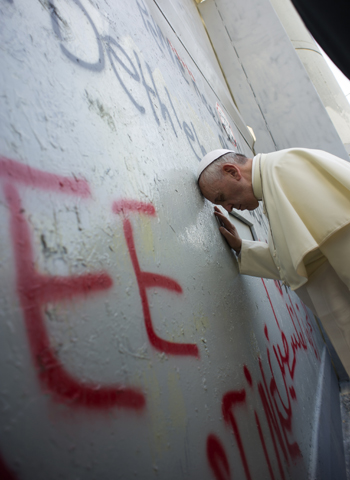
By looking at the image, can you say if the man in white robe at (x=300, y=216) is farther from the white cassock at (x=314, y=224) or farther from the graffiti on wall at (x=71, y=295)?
the graffiti on wall at (x=71, y=295)

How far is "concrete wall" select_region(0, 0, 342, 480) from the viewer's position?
50cm

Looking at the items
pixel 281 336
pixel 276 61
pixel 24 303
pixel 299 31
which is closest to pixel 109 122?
pixel 24 303

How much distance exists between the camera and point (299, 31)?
687cm

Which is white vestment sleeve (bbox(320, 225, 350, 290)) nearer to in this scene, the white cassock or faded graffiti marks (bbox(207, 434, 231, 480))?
the white cassock

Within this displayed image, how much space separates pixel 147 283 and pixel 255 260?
1.07 metres

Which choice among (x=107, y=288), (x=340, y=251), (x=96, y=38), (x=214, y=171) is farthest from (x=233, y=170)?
(x=107, y=288)

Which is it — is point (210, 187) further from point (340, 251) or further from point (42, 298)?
point (42, 298)

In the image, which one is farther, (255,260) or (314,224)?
(255,260)

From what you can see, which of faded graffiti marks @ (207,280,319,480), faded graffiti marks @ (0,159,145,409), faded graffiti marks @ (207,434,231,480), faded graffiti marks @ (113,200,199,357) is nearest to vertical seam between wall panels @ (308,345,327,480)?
faded graffiti marks @ (207,280,319,480)

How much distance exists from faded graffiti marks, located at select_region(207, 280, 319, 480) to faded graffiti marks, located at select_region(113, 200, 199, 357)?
0.87 ft

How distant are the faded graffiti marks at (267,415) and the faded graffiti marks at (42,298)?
0.43 metres

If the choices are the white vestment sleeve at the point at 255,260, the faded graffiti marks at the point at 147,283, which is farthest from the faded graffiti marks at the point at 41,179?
the white vestment sleeve at the point at 255,260

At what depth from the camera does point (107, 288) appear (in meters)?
0.68

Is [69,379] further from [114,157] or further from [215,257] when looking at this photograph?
[215,257]
